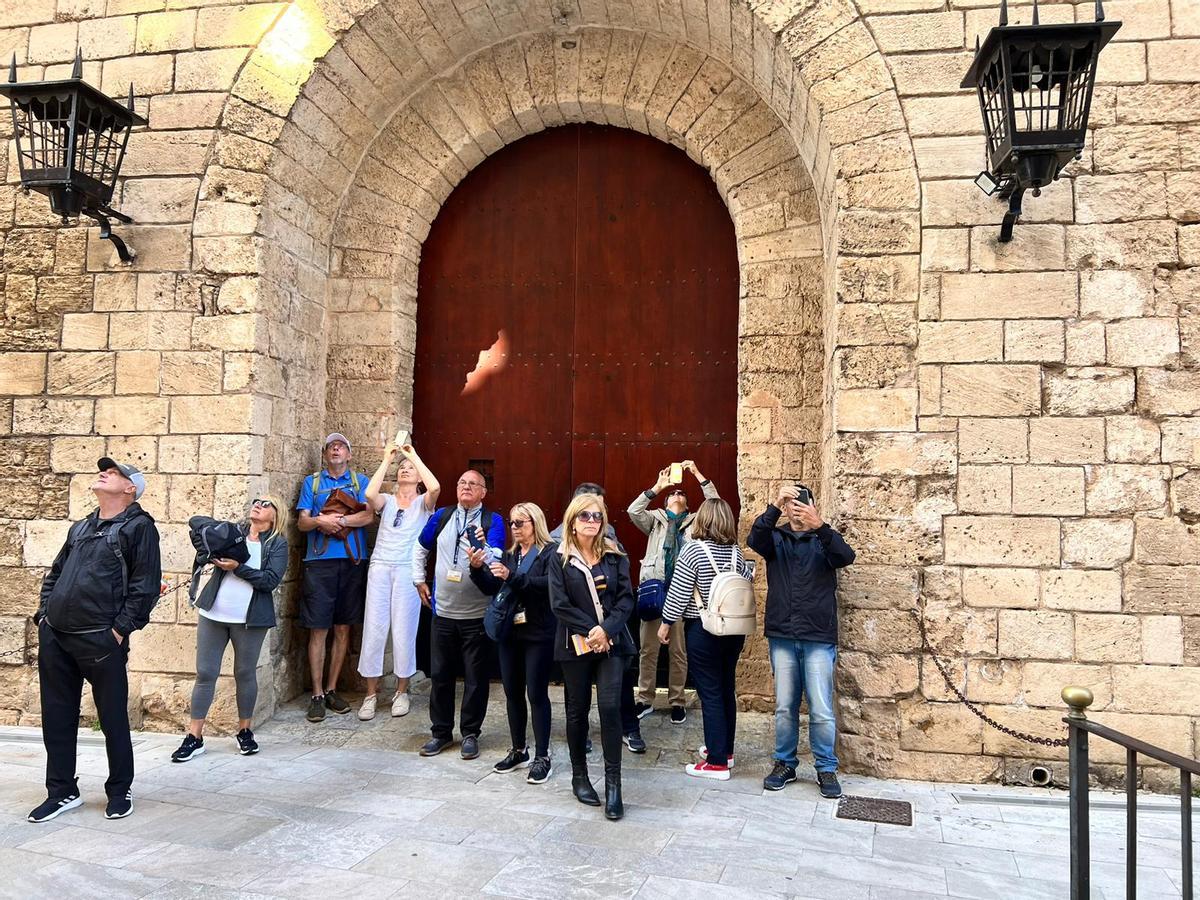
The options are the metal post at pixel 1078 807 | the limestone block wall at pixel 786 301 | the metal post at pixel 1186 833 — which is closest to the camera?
the metal post at pixel 1186 833

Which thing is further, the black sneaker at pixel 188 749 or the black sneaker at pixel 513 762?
the black sneaker at pixel 188 749

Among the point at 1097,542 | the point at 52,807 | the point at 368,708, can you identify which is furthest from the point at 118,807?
the point at 1097,542

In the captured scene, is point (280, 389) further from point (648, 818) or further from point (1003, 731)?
point (1003, 731)

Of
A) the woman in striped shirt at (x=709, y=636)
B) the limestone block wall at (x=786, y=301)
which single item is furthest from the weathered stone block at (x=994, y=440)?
the woman in striped shirt at (x=709, y=636)

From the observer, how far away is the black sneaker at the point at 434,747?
4605mm

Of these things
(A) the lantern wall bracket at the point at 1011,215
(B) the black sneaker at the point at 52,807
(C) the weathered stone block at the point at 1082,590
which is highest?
(A) the lantern wall bracket at the point at 1011,215

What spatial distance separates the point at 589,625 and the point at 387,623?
1961 mm

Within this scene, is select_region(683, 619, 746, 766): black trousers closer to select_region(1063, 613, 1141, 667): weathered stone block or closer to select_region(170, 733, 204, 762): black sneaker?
select_region(1063, 613, 1141, 667): weathered stone block

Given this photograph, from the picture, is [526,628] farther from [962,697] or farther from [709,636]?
[962,697]

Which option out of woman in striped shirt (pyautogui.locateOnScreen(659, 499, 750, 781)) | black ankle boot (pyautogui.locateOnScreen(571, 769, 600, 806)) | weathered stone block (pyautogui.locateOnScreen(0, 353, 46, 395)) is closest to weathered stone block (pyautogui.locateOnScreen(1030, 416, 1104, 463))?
woman in striped shirt (pyautogui.locateOnScreen(659, 499, 750, 781))

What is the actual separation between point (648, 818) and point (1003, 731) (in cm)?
177

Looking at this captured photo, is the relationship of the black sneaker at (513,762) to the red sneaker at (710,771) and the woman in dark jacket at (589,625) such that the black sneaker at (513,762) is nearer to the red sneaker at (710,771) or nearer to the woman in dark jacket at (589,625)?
the woman in dark jacket at (589,625)

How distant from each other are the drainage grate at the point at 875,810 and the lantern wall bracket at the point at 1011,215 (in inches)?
110

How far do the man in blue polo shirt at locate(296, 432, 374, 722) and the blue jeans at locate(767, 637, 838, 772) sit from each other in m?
2.72
